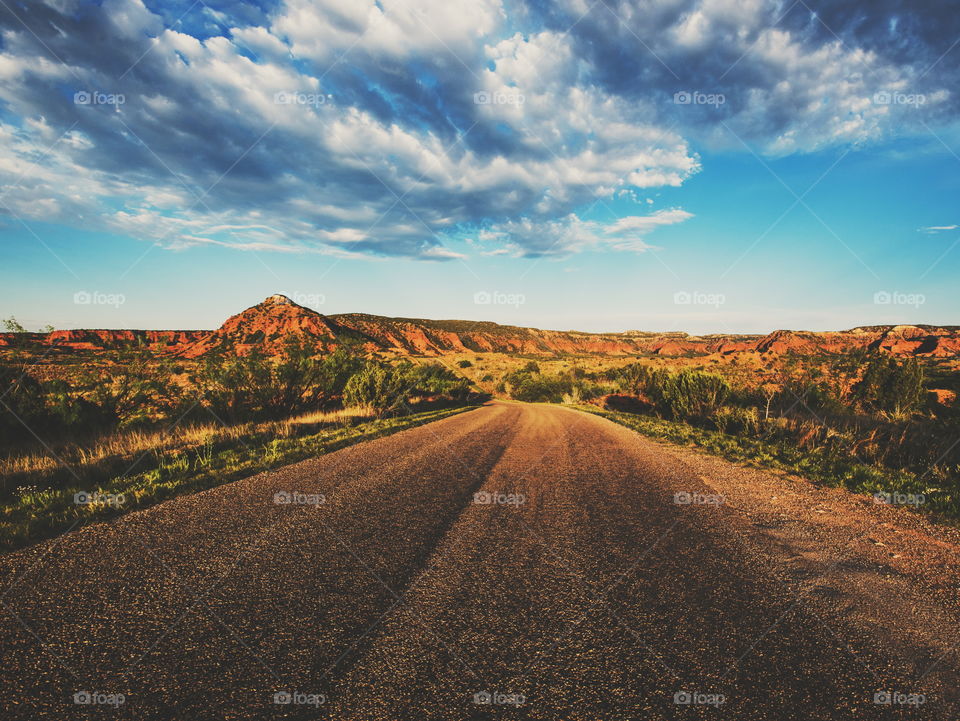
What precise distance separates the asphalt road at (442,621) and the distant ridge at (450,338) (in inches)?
344

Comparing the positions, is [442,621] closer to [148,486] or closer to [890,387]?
[148,486]

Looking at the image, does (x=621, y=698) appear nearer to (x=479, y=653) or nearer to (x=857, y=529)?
(x=479, y=653)

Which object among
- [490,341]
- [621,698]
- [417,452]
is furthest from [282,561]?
[490,341]

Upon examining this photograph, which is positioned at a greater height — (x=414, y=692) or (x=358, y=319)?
(x=358, y=319)

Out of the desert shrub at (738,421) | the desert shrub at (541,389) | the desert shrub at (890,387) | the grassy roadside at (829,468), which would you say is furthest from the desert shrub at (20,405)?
the desert shrub at (541,389)

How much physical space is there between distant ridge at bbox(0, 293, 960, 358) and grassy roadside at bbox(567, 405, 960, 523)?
44.3 ft

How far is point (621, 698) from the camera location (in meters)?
2.01

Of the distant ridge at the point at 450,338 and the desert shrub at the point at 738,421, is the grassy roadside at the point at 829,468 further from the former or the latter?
the distant ridge at the point at 450,338

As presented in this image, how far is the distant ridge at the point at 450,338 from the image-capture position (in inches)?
599

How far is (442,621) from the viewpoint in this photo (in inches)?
102

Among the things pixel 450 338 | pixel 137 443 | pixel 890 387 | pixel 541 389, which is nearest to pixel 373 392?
pixel 137 443

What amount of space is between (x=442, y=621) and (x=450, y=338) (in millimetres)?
97231

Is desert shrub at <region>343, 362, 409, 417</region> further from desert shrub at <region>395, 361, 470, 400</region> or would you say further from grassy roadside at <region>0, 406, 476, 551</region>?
grassy roadside at <region>0, 406, 476, 551</region>

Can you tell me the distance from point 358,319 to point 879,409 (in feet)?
285
